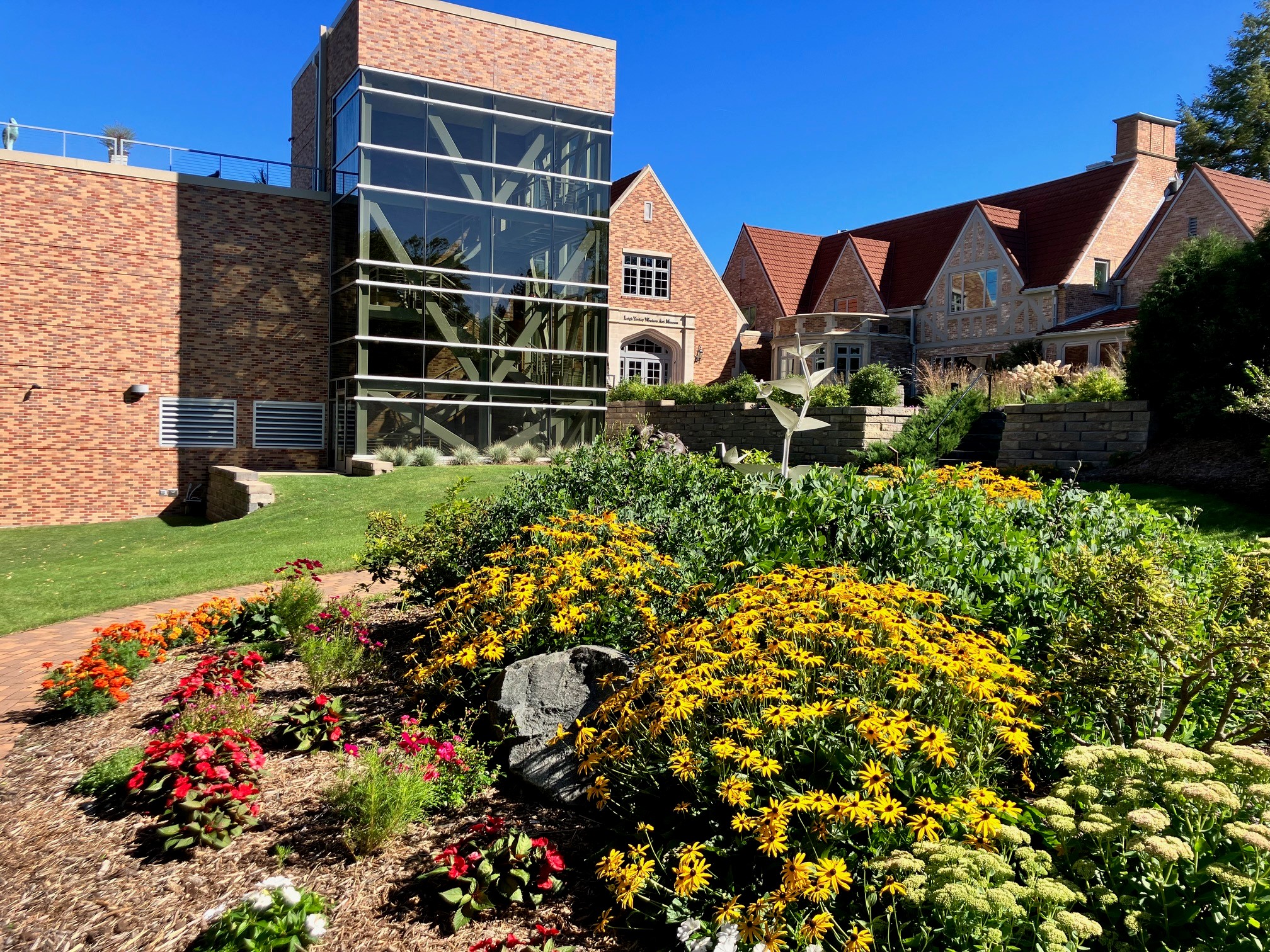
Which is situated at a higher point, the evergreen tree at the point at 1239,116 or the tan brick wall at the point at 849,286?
the evergreen tree at the point at 1239,116

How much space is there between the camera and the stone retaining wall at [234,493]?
656 inches

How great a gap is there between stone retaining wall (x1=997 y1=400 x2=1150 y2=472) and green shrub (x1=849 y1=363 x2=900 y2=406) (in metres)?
3.07

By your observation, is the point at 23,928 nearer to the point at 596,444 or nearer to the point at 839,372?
the point at 596,444

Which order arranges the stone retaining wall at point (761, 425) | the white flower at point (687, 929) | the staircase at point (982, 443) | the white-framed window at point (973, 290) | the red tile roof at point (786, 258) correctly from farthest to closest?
the red tile roof at point (786, 258) → the white-framed window at point (973, 290) → the stone retaining wall at point (761, 425) → the staircase at point (982, 443) → the white flower at point (687, 929)

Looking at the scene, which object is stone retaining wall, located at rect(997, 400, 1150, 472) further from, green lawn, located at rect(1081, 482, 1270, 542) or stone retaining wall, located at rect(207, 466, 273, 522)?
stone retaining wall, located at rect(207, 466, 273, 522)

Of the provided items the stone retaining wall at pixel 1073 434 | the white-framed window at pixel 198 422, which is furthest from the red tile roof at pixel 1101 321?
the white-framed window at pixel 198 422

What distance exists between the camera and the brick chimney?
2897 centimetres

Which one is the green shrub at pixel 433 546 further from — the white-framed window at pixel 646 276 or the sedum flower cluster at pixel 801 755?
the white-framed window at pixel 646 276

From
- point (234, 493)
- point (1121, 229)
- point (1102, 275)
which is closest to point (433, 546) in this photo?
point (234, 493)

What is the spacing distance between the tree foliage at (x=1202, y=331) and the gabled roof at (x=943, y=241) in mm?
15857

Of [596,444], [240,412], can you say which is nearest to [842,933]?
[596,444]

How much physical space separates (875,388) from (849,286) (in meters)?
18.1

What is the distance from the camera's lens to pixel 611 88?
2395 cm

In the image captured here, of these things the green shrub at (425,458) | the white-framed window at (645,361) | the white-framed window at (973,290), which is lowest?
the green shrub at (425,458)
